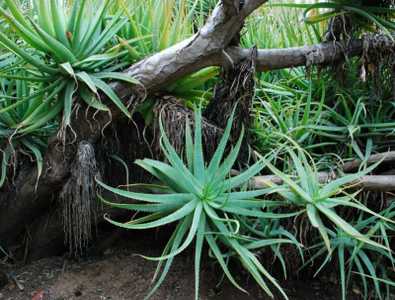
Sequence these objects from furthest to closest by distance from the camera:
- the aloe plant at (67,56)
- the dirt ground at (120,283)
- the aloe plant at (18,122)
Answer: the dirt ground at (120,283), the aloe plant at (18,122), the aloe plant at (67,56)

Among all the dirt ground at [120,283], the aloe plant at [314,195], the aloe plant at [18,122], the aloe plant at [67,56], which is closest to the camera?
the aloe plant at [314,195]

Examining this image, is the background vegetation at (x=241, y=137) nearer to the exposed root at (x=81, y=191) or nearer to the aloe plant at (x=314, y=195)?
the aloe plant at (x=314, y=195)

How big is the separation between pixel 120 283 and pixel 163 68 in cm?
95

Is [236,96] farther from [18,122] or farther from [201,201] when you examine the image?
[18,122]

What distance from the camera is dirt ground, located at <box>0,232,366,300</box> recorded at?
2.15 metres

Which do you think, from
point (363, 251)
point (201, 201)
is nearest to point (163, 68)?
point (201, 201)

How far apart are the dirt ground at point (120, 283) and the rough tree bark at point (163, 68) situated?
26 cm

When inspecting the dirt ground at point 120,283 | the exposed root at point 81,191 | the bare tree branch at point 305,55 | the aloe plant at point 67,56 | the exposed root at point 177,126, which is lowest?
the dirt ground at point 120,283

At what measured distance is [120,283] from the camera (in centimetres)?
219

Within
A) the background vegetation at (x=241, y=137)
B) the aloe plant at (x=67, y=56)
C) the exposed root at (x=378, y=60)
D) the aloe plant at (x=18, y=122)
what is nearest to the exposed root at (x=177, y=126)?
the background vegetation at (x=241, y=137)

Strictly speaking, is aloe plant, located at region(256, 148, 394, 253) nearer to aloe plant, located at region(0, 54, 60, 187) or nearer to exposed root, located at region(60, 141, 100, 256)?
exposed root, located at region(60, 141, 100, 256)

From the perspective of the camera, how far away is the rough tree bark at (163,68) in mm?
1978

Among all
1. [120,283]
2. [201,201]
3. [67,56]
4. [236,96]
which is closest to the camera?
[201,201]

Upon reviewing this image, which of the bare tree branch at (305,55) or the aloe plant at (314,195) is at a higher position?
the bare tree branch at (305,55)
